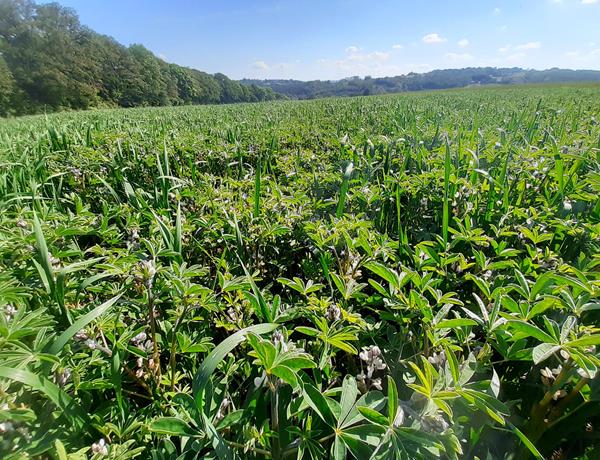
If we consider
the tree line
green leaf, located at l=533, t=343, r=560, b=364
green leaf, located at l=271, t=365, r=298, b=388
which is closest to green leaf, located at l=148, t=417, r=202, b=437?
green leaf, located at l=271, t=365, r=298, b=388

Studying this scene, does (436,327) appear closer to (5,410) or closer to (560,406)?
(560,406)

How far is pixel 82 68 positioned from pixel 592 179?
6963 cm

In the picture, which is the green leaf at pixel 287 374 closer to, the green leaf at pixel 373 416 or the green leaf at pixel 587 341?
the green leaf at pixel 373 416

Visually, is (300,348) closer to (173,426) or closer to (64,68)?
(173,426)

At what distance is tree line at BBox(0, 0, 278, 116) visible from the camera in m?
49.6

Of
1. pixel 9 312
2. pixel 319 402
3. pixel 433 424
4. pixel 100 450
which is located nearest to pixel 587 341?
pixel 433 424

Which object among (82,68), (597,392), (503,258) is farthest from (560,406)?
(82,68)

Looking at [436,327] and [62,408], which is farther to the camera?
[436,327]

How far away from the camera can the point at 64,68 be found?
52.4m

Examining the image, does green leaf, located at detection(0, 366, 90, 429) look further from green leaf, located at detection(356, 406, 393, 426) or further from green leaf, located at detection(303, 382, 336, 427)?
green leaf, located at detection(356, 406, 393, 426)

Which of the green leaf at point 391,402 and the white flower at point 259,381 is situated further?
the white flower at point 259,381

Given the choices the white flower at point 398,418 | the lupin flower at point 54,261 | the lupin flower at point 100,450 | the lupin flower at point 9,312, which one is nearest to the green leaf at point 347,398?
the white flower at point 398,418

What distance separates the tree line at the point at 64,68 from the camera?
49594mm

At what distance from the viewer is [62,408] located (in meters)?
0.74
